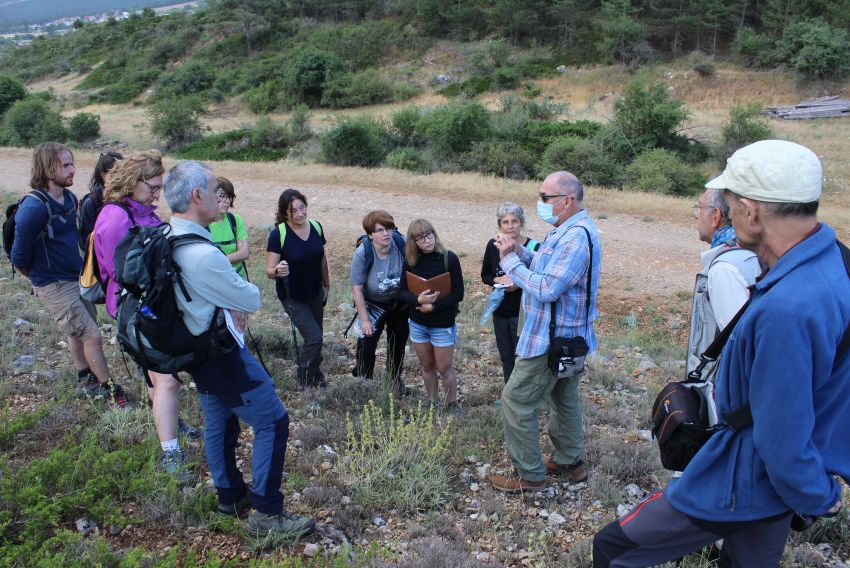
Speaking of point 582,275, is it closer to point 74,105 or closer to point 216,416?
point 216,416

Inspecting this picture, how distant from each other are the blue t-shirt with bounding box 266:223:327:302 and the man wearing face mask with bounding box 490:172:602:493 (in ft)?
6.87

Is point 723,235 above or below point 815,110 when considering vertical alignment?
below

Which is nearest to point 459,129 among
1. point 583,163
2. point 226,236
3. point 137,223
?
point 583,163

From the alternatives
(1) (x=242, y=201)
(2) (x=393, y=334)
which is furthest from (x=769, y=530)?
(1) (x=242, y=201)

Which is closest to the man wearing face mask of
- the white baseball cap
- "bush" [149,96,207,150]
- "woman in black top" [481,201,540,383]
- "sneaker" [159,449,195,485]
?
"woman in black top" [481,201,540,383]

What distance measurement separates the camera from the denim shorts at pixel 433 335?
198 inches

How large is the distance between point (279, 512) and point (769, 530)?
222cm

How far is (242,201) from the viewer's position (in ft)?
50.8

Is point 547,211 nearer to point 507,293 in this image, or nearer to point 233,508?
point 507,293

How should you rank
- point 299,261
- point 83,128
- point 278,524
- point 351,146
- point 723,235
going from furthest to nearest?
point 83,128, point 351,146, point 299,261, point 723,235, point 278,524

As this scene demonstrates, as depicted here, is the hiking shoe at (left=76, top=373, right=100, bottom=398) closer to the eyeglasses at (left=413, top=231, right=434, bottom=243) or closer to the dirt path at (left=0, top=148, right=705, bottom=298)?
the eyeglasses at (left=413, top=231, right=434, bottom=243)

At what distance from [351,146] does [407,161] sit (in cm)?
251

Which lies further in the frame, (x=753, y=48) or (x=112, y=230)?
(x=753, y=48)

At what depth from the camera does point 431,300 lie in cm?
487
